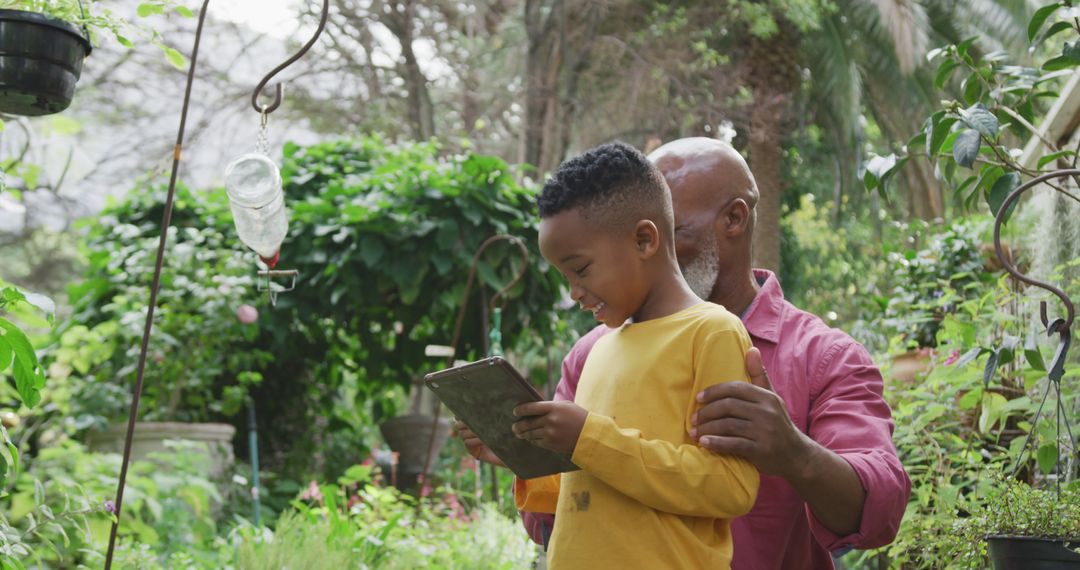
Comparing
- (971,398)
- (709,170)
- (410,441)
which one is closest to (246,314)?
(410,441)

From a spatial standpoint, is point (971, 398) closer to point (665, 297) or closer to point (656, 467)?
point (665, 297)

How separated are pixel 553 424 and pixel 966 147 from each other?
123 cm

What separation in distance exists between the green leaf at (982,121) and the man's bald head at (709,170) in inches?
20.9

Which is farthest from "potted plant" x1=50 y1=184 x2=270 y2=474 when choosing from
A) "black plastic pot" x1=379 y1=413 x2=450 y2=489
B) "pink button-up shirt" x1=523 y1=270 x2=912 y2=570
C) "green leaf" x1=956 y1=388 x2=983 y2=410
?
"pink button-up shirt" x1=523 y1=270 x2=912 y2=570

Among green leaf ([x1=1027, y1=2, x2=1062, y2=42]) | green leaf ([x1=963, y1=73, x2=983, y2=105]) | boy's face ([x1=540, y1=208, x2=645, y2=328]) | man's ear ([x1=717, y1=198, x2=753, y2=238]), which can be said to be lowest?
boy's face ([x1=540, y1=208, x2=645, y2=328])

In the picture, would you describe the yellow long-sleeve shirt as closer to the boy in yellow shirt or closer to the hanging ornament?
the boy in yellow shirt

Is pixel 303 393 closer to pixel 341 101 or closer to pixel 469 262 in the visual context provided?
pixel 469 262

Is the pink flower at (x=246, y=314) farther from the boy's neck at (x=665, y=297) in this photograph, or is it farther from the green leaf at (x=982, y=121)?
the boy's neck at (x=665, y=297)

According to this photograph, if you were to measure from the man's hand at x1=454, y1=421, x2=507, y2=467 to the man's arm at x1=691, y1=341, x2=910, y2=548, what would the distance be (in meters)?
0.35

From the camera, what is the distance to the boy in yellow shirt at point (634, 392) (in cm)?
129

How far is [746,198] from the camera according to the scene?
1.93m

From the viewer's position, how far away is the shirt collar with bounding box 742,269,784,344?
1803 millimetres

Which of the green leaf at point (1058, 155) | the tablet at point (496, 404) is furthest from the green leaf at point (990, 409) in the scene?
the tablet at point (496, 404)

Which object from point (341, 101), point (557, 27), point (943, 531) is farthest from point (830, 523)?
point (341, 101)
